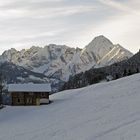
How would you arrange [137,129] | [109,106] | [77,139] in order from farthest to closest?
[109,106]
[77,139]
[137,129]

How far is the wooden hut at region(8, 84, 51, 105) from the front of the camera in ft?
305

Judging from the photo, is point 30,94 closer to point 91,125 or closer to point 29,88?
point 29,88

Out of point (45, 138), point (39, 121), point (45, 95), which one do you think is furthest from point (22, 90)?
point (45, 138)

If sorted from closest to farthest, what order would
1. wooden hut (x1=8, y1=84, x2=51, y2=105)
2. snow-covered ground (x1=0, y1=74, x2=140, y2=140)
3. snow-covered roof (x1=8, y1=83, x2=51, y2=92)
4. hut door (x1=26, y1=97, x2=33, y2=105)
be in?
snow-covered ground (x1=0, y1=74, x2=140, y2=140)
wooden hut (x1=8, y1=84, x2=51, y2=105)
hut door (x1=26, y1=97, x2=33, y2=105)
snow-covered roof (x1=8, y1=83, x2=51, y2=92)

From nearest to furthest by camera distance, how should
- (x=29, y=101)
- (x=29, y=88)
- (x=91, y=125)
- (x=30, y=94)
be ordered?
(x=91, y=125) < (x=29, y=101) < (x=30, y=94) < (x=29, y=88)

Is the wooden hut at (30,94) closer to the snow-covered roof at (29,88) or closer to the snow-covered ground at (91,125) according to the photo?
the snow-covered roof at (29,88)

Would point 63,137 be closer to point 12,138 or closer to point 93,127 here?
point 93,127

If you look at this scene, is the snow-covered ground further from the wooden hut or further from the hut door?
the hut door

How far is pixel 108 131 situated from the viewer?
3862cm

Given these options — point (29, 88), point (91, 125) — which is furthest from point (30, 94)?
Answer: point (91, 125)

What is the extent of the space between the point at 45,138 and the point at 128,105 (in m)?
14.5

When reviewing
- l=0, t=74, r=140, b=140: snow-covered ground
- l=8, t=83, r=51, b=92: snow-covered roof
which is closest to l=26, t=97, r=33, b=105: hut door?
l=8, t=83, r=51, b=92: snow-covered roof

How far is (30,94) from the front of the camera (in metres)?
95.0

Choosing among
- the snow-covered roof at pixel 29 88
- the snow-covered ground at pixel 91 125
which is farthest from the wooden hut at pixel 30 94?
the snow-covered ground at pixel 91 125
